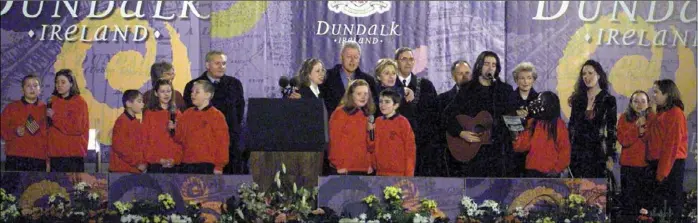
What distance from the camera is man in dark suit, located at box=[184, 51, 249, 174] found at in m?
12.9

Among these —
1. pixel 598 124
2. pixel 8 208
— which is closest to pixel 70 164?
pixel 8 208

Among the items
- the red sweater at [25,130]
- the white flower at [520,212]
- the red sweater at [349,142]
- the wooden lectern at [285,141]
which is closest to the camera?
the wooden lectern at [285,141]

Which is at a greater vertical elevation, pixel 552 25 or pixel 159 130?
pixel 552 25

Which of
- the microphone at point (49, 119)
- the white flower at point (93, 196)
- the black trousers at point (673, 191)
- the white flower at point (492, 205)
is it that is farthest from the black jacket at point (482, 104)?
the microphone at point (49, 119)

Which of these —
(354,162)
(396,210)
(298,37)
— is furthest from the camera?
(298,37)

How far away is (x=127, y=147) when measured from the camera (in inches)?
512

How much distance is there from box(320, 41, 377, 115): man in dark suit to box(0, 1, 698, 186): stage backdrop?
9 centimetres

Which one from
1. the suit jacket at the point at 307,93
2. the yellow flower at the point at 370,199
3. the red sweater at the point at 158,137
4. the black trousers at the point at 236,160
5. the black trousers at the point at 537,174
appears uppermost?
the suit jacket at the point at 307,93

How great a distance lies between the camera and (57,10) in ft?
44.0

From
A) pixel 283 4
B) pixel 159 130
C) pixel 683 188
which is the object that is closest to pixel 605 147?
pixel 683 188

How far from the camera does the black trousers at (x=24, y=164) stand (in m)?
13.3

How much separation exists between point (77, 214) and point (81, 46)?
221 cm

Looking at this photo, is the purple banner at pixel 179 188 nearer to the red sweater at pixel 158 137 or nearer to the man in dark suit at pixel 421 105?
the red sweater at pixel 158 137

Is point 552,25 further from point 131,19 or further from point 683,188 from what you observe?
point 131,19
